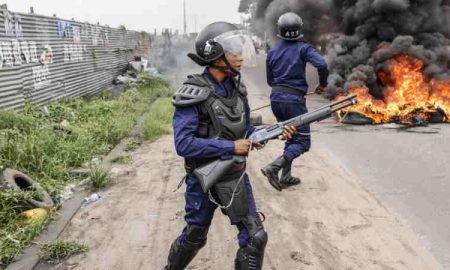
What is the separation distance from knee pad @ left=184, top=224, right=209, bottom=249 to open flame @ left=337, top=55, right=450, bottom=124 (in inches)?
260

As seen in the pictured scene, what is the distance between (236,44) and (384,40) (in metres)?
10.6

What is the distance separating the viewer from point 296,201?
4.87 m

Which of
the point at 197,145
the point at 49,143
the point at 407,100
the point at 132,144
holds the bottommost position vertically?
the point at 132,144

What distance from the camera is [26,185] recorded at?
5.00m

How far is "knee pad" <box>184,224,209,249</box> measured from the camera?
9.44 feet

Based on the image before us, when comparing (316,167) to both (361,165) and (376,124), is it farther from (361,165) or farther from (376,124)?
(376,124)

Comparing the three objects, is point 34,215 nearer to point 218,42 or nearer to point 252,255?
point 252,255

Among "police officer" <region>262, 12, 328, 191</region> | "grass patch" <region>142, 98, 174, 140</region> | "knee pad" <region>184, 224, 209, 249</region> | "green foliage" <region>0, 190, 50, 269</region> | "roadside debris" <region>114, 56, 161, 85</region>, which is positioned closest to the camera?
"knee pad" <region>184, 224, 209, 249</region>

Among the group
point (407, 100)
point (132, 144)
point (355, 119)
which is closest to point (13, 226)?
point (132, 144)

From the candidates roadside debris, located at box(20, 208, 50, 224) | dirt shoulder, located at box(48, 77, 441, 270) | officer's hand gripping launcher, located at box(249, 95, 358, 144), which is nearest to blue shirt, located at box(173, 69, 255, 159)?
officer's hand gripping launcher, located at box(249, 95, 358, 144)

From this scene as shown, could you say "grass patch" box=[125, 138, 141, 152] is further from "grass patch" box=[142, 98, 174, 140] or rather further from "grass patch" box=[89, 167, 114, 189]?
"grass patch" box=[89, 167, 114, 189]

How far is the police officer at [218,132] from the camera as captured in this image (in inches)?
104

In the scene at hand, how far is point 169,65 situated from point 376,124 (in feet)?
61.4

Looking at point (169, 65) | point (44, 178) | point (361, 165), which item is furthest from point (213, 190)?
point (169, 65)
